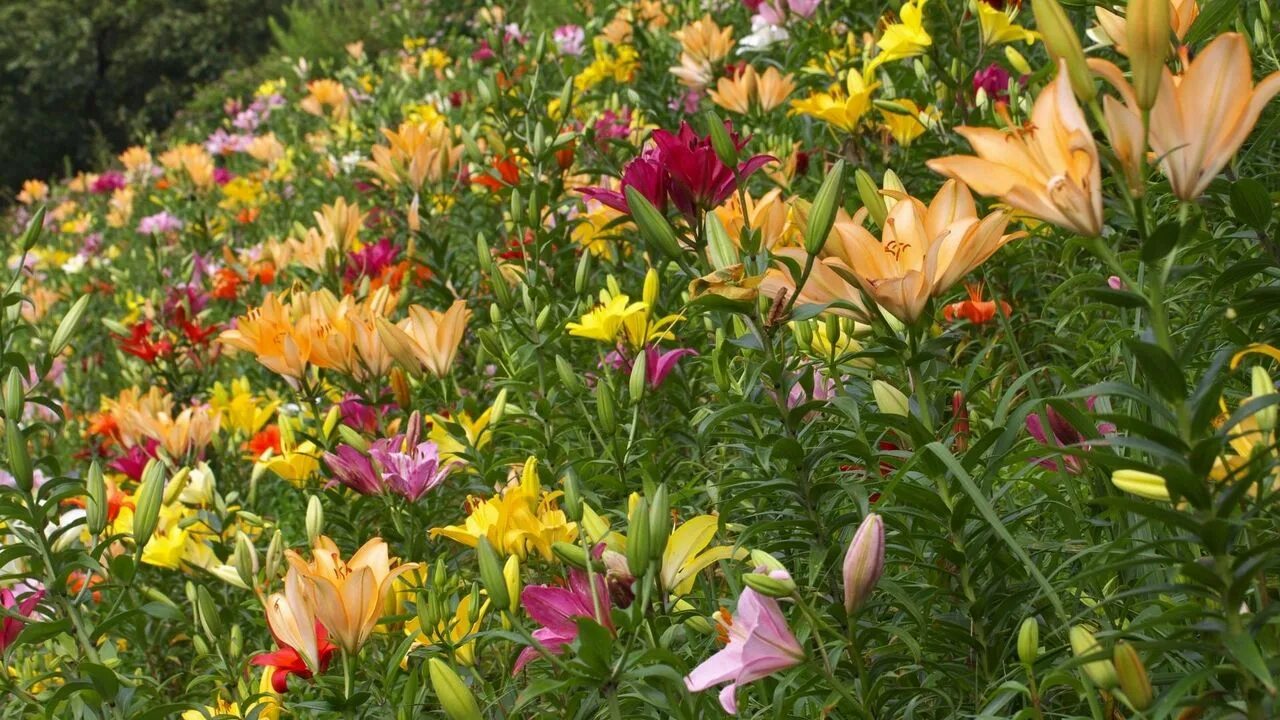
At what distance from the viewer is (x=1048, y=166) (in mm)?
920

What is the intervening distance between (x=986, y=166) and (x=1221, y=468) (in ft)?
1.28

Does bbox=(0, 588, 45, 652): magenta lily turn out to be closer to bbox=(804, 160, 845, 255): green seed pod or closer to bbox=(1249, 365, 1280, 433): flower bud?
bbox=(804, 160, 845, 255): green seed pod

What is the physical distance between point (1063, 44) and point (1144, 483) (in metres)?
0.39

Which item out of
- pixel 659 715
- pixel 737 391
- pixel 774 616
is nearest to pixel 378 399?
pixel 737 391

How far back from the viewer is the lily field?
91 centimetres

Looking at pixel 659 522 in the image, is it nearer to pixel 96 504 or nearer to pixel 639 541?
pixel 639 541

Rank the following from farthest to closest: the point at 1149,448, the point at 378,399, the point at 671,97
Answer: the point at 671,97 < the point at 378,399 < the point at 1149,448

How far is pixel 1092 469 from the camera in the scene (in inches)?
55.1

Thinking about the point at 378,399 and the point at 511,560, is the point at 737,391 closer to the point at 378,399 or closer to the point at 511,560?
the point at 511,560

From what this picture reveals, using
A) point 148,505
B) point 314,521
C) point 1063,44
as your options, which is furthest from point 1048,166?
point 148,505

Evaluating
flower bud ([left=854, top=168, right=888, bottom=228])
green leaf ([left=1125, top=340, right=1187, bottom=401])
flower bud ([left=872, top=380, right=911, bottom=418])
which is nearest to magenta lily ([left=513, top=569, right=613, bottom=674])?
flower bud ([left=872, top=380, right=911, bottom=418])

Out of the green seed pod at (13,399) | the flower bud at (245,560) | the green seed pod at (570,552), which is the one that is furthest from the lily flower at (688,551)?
the green seed pod at (13,399)

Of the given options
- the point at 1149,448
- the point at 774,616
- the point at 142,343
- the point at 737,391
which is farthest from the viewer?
the point at 142,343

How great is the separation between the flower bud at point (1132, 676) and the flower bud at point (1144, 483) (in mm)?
132
